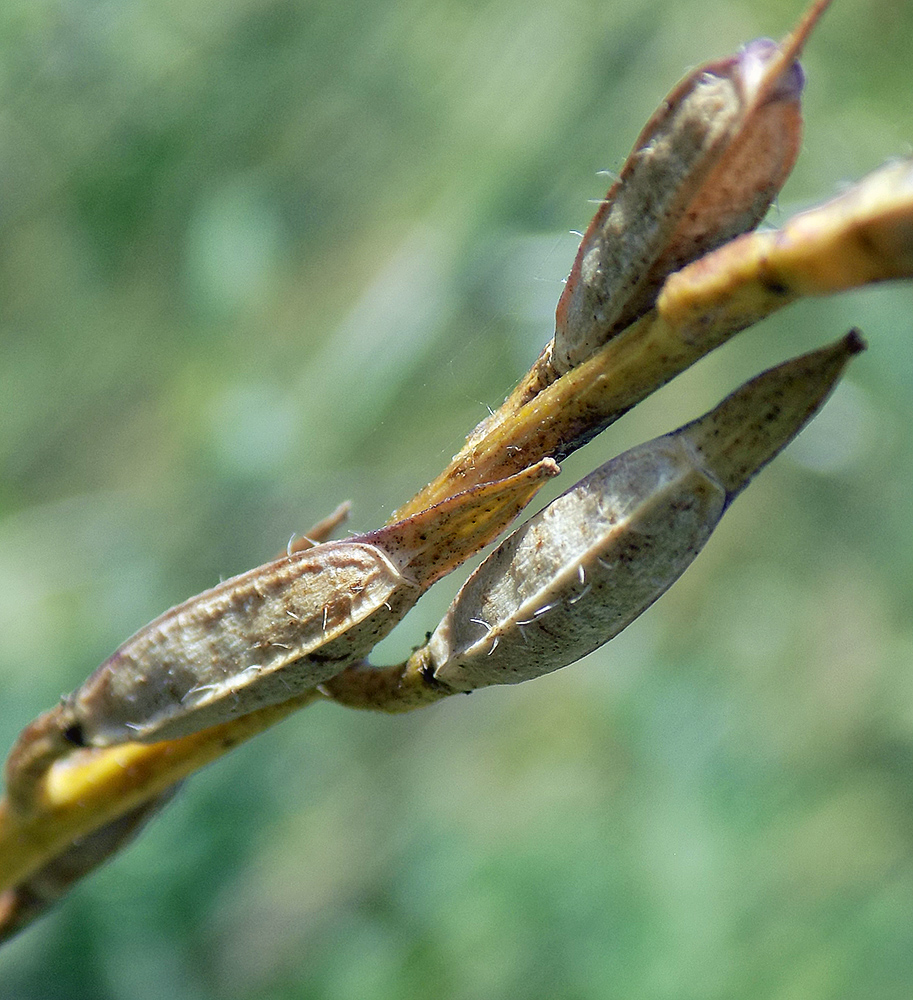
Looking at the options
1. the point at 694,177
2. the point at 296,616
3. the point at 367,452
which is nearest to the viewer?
the point at 694,177

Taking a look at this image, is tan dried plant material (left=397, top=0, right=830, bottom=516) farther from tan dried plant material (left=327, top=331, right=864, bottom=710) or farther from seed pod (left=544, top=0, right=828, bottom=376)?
tan dried plant material (left=327, top=331, right=864, bottom=710)

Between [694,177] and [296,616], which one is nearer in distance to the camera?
[694,177]

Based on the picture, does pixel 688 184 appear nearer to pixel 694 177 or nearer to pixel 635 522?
pixel 694 177

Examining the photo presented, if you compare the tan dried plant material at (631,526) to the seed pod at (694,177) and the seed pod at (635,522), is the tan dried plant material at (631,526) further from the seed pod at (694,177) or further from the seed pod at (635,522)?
the seed pod at (694,177)

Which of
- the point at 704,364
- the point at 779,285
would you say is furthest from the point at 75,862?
the point at 704,364

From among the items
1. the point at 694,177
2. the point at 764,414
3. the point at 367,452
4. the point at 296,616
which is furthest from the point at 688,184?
the point at 367,452

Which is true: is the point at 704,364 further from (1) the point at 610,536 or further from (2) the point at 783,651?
(1) the point at 610,536

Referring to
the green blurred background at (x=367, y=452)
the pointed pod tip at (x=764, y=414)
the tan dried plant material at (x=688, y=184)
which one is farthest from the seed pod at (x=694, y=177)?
the green blurred background at (x=367, y=452)
